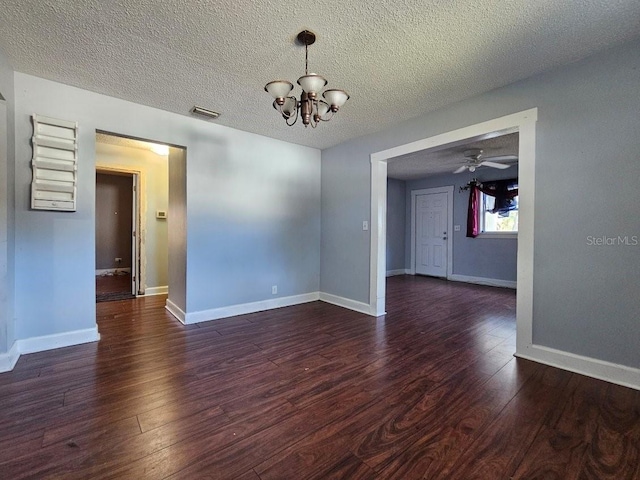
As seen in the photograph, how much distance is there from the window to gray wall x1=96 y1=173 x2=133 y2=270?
839cm

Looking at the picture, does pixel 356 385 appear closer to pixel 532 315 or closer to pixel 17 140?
pixel 532 315

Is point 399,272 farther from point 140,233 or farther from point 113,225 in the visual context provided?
point 113,225

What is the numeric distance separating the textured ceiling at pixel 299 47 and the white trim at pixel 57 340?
230 centimetres

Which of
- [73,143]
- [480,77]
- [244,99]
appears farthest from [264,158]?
[480,77]

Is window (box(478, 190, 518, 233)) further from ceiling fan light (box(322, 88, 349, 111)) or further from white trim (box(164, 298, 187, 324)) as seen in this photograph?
white trim (box(164, 298, 187, 324))

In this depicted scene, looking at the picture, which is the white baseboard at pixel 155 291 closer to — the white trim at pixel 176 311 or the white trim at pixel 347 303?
the white trim at pixel 176 311

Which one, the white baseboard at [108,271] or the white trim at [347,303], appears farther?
the white baseboard at [108,271]

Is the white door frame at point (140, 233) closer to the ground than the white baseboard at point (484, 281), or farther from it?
farther from it

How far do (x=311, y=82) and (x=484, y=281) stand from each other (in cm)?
580

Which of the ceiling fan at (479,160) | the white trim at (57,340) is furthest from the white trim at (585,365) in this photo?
the white trim at (57,340)

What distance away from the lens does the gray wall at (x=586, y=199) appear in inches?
79.7

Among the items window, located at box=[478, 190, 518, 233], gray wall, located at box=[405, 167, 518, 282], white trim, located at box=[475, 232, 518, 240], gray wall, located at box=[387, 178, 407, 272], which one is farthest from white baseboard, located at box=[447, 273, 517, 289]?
→ gray wall, located at box=[387, 178, 407, 272]
